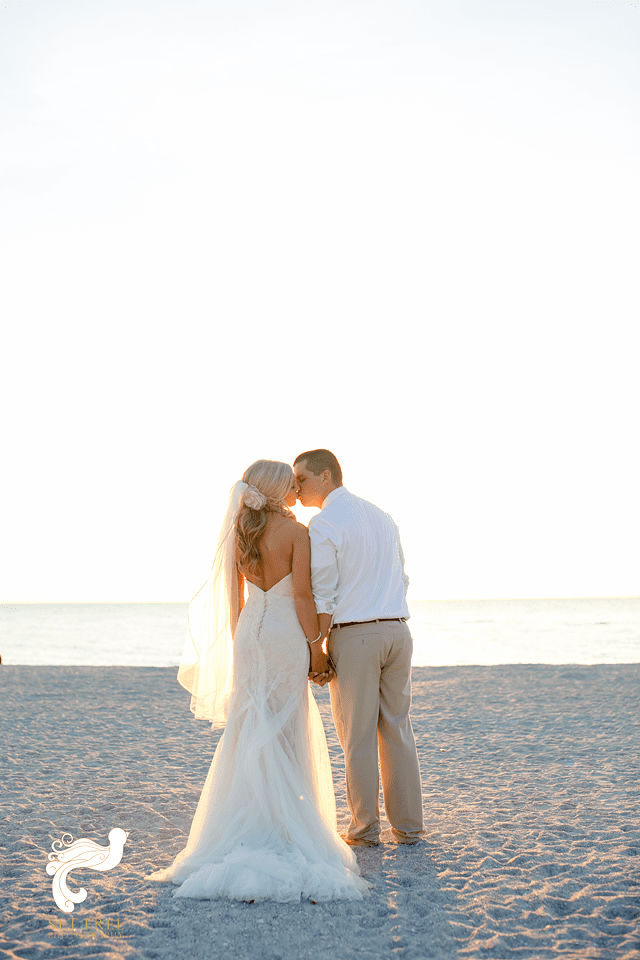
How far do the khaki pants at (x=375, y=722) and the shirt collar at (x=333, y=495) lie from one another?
29.1 inches

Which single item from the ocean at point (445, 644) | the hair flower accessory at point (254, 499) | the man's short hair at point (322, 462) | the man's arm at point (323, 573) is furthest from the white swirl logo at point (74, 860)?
the ocean at point (445, 644)

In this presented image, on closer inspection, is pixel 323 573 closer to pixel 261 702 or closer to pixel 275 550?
pixel 275 550

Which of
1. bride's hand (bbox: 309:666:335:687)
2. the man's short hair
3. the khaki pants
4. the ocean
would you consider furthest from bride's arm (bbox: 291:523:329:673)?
the ocean

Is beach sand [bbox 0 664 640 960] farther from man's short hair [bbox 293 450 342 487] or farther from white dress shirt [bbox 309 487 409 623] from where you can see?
man's short hair [bbox 293 450 342 487]

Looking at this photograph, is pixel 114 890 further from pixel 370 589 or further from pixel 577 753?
pixel 577 753

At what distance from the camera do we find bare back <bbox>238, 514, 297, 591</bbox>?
13.2ft

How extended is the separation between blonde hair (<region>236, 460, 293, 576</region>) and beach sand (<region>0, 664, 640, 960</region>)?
1655 millimetres

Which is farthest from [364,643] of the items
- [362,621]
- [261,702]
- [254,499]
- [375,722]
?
[254,499]

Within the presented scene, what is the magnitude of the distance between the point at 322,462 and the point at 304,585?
787mm

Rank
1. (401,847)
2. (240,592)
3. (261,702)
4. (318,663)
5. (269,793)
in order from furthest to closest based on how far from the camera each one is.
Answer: (401,847) → (240,592) → (318,663) → (261,702) → (269,793)

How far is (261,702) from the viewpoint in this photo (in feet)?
13.0

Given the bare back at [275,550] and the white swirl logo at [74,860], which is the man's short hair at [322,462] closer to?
the bare back at [275,550]

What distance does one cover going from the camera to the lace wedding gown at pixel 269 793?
3457mm

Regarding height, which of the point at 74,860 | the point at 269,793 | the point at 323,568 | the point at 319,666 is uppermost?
the point at 323,568
